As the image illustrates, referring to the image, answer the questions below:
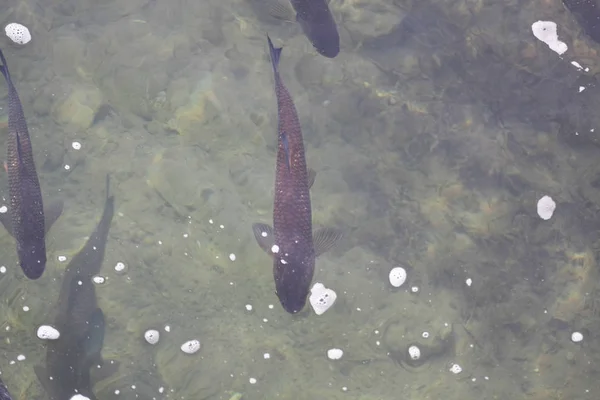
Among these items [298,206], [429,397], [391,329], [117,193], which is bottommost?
[429,397]

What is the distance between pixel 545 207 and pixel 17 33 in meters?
6.54

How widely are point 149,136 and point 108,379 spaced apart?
2.67 metres

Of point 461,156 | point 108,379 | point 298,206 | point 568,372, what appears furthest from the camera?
point 461,156

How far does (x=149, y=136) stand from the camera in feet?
19.5

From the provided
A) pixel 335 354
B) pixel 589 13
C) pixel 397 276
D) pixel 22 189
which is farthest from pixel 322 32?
pixel 335 354

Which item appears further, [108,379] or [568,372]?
[568,372]

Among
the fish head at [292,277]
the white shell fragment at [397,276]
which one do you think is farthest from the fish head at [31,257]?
the white shell fragment at [397,276]

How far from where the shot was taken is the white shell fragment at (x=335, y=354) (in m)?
5.55

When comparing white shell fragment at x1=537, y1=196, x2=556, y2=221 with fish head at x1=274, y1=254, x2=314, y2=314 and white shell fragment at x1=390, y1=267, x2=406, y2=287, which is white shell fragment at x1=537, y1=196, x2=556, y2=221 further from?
fish head at x1=274, y1=254, x2=314, y2=314

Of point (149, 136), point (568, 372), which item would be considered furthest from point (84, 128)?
point (568, 372)

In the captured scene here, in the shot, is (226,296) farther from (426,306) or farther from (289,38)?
(289,38)

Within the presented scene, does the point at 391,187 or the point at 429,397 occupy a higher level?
the point at 391,187

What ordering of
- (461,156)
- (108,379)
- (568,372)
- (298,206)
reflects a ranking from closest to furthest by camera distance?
(298,206) → (108,379) → (568,372) → (461,156)

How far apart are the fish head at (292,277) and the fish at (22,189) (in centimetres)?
229
